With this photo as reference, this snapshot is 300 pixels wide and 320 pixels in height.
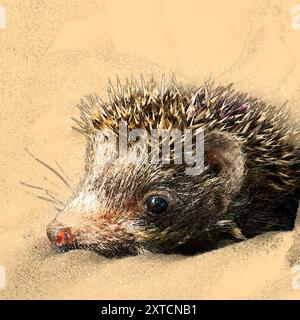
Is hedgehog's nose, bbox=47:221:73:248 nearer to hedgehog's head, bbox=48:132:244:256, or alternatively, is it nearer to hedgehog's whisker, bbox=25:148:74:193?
hedgehog's head, bbox=48:132:244:256

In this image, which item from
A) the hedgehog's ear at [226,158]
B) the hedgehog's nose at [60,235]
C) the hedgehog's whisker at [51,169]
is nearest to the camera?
the hedgehog's nose at [60,235]

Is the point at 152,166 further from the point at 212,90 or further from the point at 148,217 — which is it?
the point at 212,90

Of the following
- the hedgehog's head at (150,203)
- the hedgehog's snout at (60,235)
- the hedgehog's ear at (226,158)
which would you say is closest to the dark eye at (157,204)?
the hedgehog's head at (150,203)

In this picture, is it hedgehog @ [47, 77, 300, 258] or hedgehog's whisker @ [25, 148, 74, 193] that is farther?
hedgehog's whisker @ [25, 148, 74, 193]

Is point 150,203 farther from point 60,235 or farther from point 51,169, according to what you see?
point 51,169

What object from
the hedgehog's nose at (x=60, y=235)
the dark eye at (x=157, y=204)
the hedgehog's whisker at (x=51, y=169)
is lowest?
the hedgehog's nose at (x=60, y=235)

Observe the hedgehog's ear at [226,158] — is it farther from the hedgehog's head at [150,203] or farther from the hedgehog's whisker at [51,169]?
the hedgehog's whisker at [51,169]

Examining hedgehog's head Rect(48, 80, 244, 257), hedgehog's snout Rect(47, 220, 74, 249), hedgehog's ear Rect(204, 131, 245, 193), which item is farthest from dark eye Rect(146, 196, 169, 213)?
hedgehog's snout Rect(47, 220, 74, 249)

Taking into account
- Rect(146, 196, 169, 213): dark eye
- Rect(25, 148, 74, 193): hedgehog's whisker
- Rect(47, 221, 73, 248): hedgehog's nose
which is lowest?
Rect(47, 221, 73, 248): hedgehog's nose
